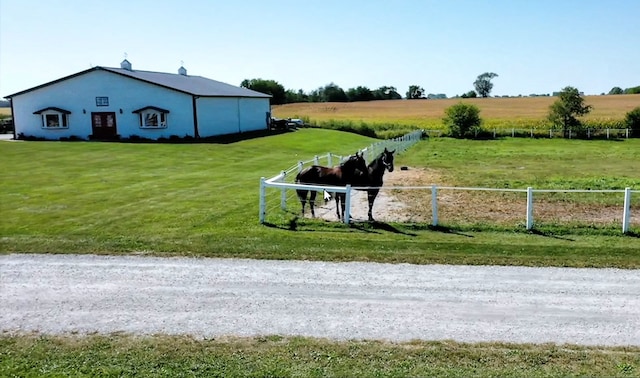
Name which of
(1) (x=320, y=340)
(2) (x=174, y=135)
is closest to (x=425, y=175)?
(1) (x=320, y=340)

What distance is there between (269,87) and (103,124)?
6809 centimetres

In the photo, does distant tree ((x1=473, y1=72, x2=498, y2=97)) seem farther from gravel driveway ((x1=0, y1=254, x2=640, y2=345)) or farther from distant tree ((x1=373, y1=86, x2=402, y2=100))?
gravel driveway ((x1=0, y1=254, x2=640, y2=345))

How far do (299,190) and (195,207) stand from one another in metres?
3.08

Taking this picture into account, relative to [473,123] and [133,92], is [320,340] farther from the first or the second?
[473,123]

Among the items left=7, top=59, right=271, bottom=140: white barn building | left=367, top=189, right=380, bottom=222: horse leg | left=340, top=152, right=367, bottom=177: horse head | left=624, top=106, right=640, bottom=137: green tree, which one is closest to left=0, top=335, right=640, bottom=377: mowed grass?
left=367, top=189, right=380, bottom=222: horse leg

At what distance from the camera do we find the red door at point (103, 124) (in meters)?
45.1

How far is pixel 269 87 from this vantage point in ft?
366

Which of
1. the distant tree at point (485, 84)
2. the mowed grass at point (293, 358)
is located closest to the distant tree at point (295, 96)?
the distant tree at point (485, 84)

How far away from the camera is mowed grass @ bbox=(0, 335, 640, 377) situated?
665cm

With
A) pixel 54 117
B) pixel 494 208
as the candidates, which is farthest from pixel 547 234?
pixel 54 117

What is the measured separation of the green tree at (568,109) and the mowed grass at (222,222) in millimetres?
28558

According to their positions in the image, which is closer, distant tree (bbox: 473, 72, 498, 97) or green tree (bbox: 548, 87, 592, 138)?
green tree (bbox: 548, 87, 592, 138)

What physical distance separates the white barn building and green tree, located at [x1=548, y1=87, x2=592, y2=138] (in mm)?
34304

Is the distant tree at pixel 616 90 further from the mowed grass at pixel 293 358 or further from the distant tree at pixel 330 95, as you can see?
the mowed grass at pixel 293 358
